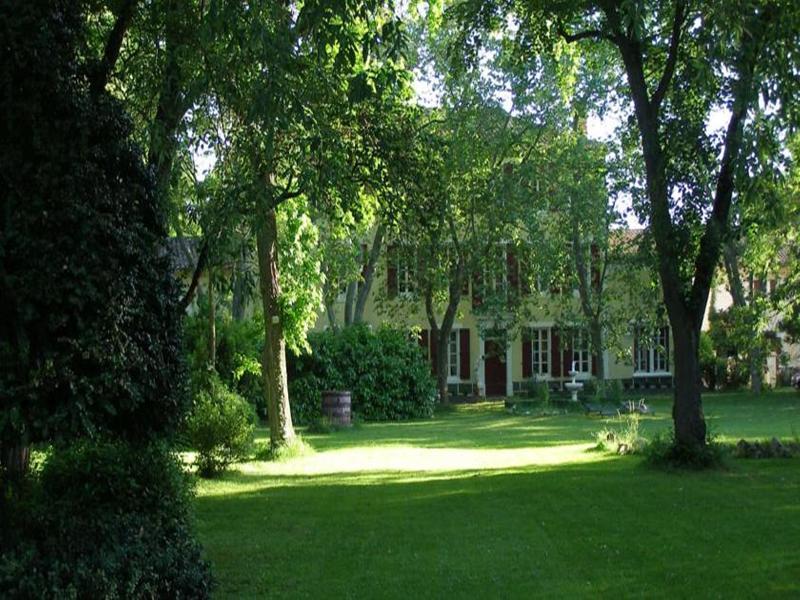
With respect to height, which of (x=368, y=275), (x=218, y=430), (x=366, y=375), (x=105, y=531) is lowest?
(x=105, y=531)

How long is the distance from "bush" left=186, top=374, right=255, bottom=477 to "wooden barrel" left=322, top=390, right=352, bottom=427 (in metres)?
11.6

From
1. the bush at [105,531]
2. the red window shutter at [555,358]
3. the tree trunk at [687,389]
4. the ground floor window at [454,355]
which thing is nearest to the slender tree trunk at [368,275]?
the ground floor window at [454,355]

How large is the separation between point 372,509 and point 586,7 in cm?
864

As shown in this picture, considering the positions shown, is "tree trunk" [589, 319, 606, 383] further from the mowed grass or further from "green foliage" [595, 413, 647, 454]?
the mowed grass

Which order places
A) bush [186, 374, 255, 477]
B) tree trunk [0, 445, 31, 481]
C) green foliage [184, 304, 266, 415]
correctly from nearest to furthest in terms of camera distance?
tree trunk [0, 445, 31, 481], bush [186, 374, 255, 477], green foliage [184, 304, 266, 415]

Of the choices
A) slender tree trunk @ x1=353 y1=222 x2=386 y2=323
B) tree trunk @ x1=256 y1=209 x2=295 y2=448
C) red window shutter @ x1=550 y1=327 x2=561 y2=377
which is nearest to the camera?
tree trunk @ x1=256 y1=209 x2=295 y2=448

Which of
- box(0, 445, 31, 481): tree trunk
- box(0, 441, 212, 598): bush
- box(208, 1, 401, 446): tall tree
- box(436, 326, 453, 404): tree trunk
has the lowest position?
box(0, 441, 212, 598): bush

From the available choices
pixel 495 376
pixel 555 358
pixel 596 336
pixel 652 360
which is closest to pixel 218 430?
pixel 596 336

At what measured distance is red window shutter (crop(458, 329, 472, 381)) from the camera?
42.0 m

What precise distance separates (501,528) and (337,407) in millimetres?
17155

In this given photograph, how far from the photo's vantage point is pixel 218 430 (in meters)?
14.7

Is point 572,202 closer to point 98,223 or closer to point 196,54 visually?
point 196,54

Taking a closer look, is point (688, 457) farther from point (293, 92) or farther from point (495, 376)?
point (495, 376)

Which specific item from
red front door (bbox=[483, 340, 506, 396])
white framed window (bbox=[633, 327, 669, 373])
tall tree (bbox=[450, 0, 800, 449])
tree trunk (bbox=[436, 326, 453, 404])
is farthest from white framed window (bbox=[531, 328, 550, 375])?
tall tree (bbox=[450, 0, 800, 449])
